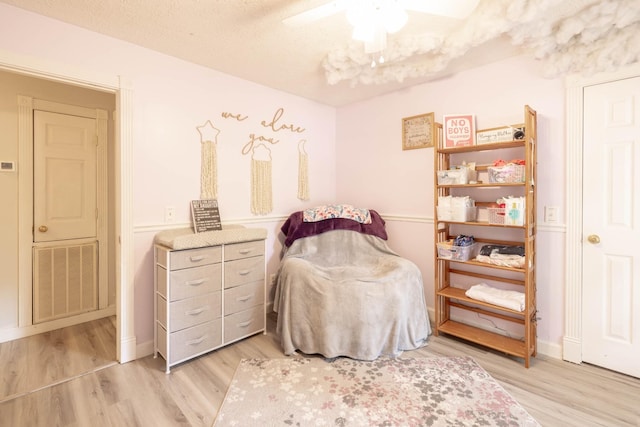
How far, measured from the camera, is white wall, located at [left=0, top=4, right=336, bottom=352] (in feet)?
6.52

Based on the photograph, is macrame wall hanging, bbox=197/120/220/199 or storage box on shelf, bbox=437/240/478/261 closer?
storage box on shelf, bbox=437/240/478/261

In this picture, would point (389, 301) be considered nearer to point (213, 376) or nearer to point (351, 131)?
point (213, 376)

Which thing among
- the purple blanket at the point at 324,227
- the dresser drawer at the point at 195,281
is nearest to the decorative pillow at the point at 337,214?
the purple blanket at the point at 324,227

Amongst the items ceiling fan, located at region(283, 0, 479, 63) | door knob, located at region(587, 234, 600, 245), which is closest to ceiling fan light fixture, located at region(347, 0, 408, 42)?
ceiling fan, located at region(283, 0, 479, 63)

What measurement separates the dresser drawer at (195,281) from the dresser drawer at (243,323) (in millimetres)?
323

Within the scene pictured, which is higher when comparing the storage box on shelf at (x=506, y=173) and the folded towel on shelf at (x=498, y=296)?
the storage box on shelf at (x=506, y=173)

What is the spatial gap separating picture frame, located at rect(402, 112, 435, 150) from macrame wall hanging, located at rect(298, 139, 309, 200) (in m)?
1.09

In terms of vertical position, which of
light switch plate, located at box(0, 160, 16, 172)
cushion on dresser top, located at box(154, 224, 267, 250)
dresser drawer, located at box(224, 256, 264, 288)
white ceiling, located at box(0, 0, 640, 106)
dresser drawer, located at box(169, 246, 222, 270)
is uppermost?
white ceiling, located at box(0, 0, 640, 106)

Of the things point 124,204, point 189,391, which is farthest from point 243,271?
point 124,204

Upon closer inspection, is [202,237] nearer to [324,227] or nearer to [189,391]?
[189,391]

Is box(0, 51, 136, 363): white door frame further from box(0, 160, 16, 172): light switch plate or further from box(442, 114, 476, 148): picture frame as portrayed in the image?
box(442, 114, 476, 148): picture frame

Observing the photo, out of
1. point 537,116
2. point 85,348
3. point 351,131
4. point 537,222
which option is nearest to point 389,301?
point 537,222

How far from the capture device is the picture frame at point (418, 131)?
2.95 m

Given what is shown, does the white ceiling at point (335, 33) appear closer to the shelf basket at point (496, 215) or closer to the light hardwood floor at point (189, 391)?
the shelf basket at point (496, 215)
